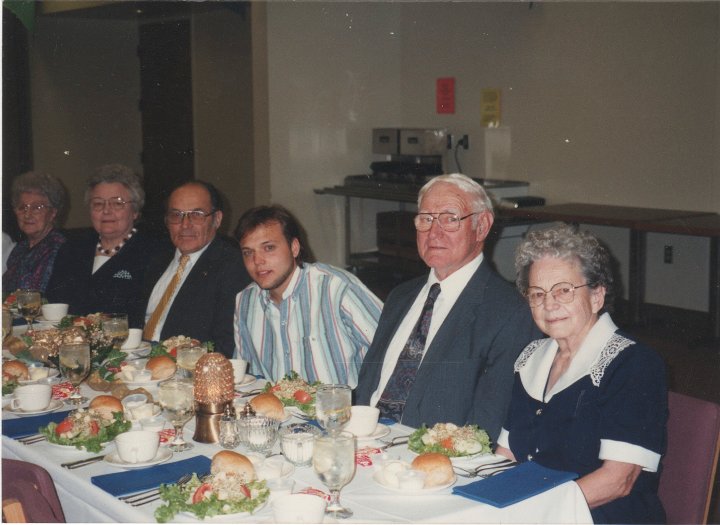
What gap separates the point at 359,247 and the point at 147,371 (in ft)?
20.6

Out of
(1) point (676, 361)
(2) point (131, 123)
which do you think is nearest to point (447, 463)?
(1) point (676, 361)

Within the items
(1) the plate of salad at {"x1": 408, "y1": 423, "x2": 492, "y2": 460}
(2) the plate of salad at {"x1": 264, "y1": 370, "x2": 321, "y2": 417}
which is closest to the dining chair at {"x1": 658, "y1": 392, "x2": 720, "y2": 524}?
(1) the plate of salad at {"x1": 408, "y1": 423, "x2": 492, "y2": 460}

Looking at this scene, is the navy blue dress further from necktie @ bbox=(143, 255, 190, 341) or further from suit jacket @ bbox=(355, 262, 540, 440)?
necktie @ bbox=(143, 255, 190, 341)

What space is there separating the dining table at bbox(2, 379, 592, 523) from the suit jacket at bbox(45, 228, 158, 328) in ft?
6.36

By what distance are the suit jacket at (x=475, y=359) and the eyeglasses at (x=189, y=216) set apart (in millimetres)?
1445

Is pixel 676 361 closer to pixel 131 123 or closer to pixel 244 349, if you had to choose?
pixel 244 349

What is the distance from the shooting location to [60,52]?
1012 centimetres

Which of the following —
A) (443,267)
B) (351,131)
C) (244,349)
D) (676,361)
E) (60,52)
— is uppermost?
(60,52)

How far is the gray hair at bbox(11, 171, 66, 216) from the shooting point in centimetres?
465

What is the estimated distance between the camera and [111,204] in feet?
13.4

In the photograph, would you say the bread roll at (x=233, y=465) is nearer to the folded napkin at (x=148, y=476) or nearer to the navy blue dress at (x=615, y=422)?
the folded napkin at (x=148, y=476)

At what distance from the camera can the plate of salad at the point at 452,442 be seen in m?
1.88

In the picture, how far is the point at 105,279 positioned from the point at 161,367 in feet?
4.65

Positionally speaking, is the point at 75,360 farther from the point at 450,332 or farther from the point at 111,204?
the point at 111,204
